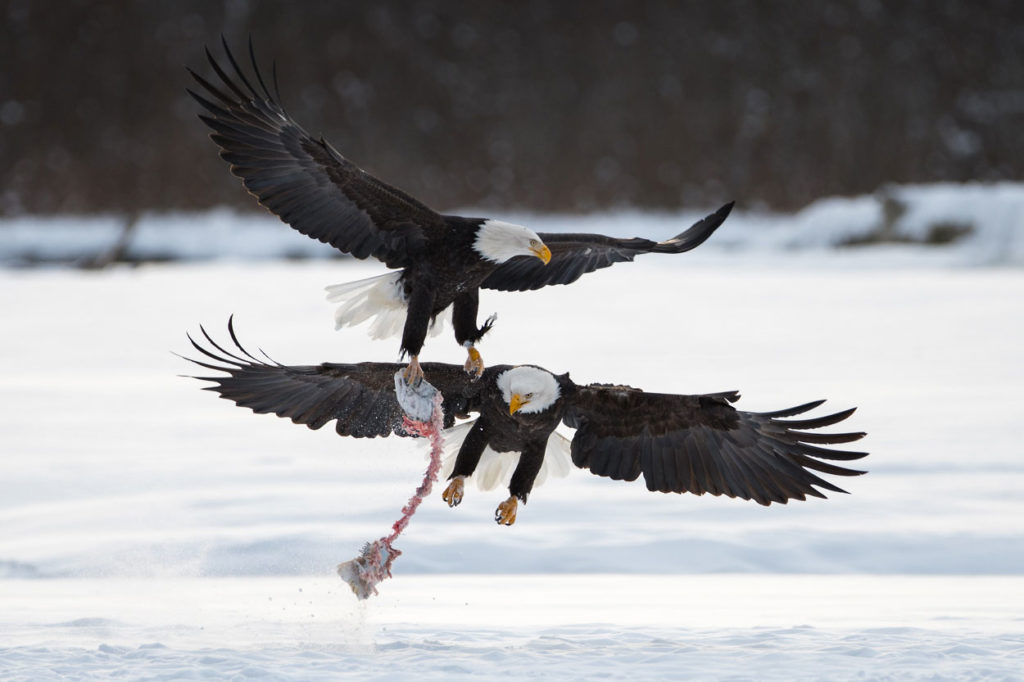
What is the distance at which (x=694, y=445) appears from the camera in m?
4.26

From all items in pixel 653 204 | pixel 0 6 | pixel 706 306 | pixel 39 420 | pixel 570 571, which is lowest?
pixel 570 571

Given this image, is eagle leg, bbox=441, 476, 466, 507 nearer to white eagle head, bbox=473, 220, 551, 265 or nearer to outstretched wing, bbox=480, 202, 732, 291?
white eagle head, bbox=473, 220, 551, 265

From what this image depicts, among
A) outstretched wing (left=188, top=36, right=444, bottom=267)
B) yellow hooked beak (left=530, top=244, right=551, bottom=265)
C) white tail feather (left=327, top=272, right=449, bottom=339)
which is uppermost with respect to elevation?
outstretched wing (left=188, top=36, right=444, bottom=267)

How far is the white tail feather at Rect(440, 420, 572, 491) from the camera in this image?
4543 mm

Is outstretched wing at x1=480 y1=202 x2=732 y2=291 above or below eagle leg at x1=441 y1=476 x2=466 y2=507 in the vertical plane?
above

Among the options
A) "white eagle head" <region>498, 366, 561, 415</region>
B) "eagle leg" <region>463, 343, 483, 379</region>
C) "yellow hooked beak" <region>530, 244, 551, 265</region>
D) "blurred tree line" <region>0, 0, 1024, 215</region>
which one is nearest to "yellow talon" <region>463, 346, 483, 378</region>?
"eagle leg" <region>463, 343, 483, 379</region>

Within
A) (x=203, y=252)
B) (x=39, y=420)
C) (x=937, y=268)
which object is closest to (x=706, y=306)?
(x=937, y=268)

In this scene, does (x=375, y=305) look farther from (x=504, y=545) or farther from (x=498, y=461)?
(x=504, y=545)

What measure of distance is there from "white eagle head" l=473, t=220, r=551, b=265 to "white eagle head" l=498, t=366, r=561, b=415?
44 centimetres

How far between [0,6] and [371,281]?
30.3m

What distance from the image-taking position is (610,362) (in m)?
8.31

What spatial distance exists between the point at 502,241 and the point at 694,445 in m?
0.86

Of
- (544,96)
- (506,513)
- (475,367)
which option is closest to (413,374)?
(475,367)

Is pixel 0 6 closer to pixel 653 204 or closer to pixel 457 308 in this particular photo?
pixel 653 204
